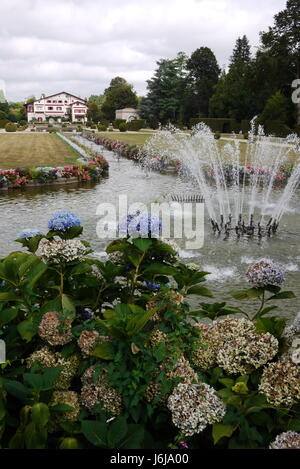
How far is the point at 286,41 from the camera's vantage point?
145 feet

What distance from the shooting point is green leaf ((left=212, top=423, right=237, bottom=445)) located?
160cm

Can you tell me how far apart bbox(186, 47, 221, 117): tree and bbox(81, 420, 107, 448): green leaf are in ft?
212

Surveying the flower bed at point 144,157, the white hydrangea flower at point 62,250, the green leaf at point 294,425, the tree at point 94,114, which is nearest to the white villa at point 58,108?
the tree at point 94,114

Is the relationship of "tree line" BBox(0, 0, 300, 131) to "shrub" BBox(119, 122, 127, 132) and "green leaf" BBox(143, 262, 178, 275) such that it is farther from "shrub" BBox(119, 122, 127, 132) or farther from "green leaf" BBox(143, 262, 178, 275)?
"green leaf" BBox(143, 262, 178, 275)

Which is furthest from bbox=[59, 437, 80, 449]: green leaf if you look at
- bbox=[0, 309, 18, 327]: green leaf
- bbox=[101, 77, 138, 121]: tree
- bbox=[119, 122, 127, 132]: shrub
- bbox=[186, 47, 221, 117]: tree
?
bbox=[101, 77, 138, 121]: tree

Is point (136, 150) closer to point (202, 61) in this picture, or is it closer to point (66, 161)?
point (66, 161)

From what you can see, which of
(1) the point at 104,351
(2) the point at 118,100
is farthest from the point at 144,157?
(2) the point at 118,100

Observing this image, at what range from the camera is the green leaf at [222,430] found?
1599mm

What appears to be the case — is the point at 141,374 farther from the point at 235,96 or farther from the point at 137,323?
the point at 235,96

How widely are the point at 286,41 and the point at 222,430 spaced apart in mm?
49055

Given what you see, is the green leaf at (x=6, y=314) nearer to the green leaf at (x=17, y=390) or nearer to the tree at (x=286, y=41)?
the green leaf at (x=17, y=390)

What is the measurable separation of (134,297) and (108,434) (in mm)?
991

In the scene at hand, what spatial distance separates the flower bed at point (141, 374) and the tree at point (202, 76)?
63.9 meters
